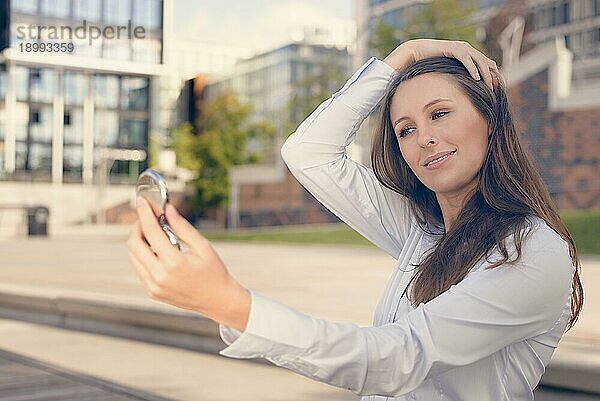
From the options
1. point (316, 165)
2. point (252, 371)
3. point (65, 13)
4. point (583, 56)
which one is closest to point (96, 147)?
point (583, 56)

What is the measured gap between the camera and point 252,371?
15.3 feet

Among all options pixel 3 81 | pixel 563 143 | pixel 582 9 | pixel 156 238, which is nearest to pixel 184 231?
pixel 156 238

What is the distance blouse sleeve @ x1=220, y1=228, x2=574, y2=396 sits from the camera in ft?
3.07

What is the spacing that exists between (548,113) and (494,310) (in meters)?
24.6

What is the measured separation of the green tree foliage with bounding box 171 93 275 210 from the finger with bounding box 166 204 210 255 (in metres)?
33.8

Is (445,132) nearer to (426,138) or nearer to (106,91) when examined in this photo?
(426,138)

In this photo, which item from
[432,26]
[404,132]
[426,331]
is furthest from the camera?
[432,26]

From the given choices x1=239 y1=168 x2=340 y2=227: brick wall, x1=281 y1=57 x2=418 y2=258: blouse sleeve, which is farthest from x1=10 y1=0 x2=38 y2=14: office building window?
x1=239 y1=168 x2=340 y2=227: brick wall

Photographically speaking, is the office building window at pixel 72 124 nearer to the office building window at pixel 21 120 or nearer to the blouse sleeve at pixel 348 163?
the office building window at pixel 21 120

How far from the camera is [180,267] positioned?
84cm

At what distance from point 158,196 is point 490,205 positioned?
62 centimetres

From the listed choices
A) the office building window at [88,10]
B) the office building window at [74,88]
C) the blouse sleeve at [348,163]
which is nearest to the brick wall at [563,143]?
the office building window at [88,10]

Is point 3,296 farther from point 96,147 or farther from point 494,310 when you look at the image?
point 96,147

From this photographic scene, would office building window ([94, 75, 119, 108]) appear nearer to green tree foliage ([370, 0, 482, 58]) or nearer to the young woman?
green tree foliage ([370, 0, 482, 58])
